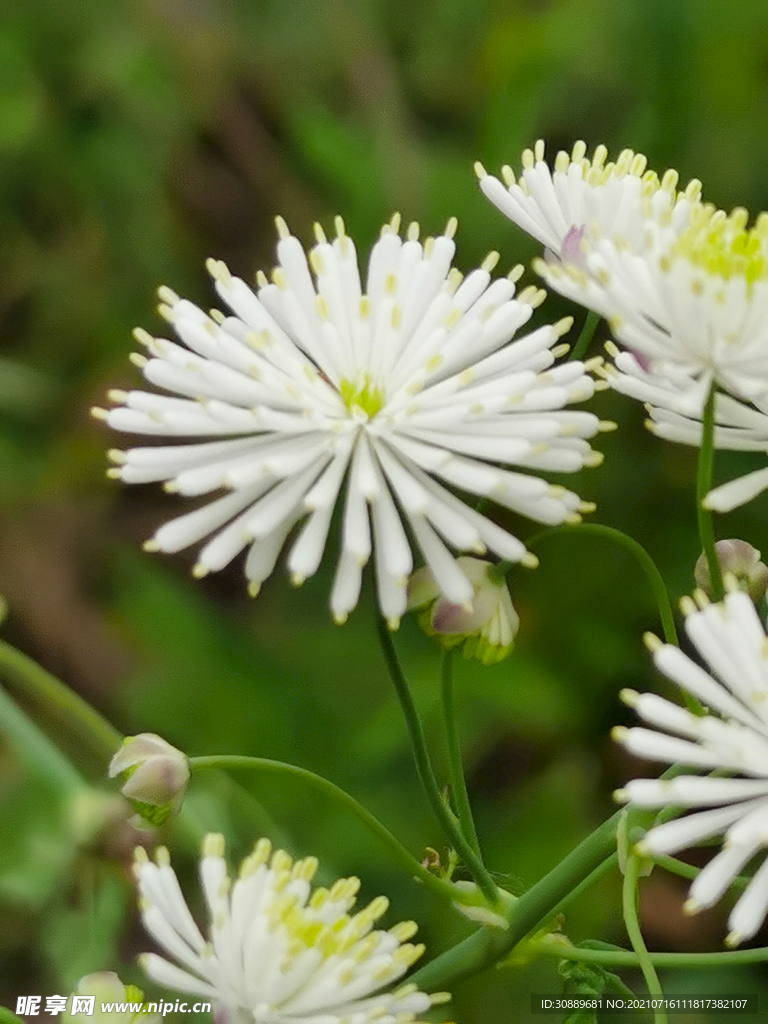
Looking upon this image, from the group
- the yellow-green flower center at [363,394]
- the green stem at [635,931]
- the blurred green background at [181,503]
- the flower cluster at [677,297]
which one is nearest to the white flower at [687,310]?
the flower cluster at [677,297]

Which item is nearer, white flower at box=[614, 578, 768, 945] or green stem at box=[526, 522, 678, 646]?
white flower at box=[614, 578, 768, 945]

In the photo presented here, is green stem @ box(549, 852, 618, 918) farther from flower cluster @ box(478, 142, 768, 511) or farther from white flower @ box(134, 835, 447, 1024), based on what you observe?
flower cluster @ box(478, 142, 768, 511)

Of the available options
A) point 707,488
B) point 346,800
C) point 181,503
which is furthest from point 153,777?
point 181,503

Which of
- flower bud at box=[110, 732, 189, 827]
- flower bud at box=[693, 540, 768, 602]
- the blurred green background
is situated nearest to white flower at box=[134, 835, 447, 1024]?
flower bud at box=[110, 732, 189, 827]

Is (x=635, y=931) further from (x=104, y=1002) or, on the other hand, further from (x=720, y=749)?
(x=104, y=1002)

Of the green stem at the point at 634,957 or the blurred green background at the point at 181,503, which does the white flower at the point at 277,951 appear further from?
the blurred green background at the point at 181,503

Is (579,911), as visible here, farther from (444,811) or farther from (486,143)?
(486,143)
